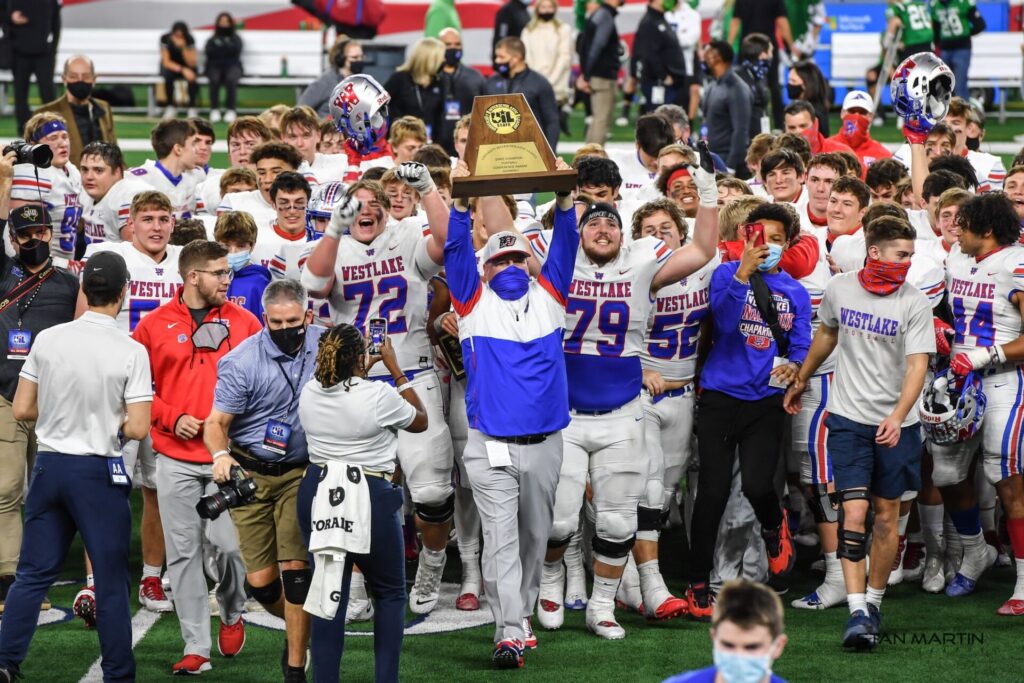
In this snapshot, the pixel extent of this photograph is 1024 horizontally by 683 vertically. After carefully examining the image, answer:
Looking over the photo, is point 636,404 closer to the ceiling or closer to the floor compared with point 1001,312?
closer to the floor

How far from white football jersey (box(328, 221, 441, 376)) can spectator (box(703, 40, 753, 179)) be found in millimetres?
6177

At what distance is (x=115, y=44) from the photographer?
2389cm

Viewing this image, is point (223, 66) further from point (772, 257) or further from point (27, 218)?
point (772, 257)

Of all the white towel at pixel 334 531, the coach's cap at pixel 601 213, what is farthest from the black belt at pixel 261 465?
the coach's cap at pixel 601 213

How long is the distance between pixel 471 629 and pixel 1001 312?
3051mm

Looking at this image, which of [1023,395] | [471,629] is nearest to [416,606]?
[471,629]

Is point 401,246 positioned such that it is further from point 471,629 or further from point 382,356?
point 471,629

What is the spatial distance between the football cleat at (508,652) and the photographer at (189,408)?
4.19ft

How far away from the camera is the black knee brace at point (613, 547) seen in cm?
764

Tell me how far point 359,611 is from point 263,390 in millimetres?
1750

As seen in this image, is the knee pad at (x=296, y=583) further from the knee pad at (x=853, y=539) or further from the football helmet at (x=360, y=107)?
the football helmet at (x=360, y=107)

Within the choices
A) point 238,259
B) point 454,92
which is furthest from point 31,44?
point 238,259

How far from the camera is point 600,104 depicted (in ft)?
62.5

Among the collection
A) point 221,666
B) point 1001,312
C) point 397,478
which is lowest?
point 221,666
